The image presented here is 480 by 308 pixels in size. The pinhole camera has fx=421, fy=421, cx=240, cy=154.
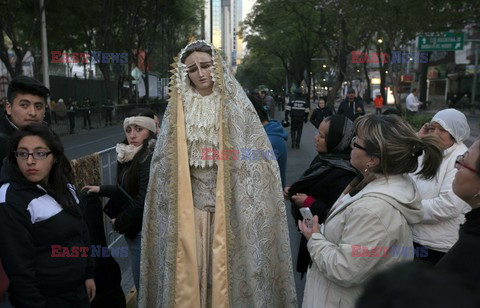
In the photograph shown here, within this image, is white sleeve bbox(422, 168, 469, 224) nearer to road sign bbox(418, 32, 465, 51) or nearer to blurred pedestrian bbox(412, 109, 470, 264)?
blurred pedestrian bbox(412, 109, 470, 264)

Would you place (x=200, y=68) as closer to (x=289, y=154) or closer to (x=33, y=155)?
(x=33, y=155)

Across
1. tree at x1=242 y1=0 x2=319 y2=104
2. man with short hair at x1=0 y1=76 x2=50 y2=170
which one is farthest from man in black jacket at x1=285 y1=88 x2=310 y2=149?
man with short hair at x1=0 y1=76 x2=50 y2=170

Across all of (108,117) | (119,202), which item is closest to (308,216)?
(119,202)

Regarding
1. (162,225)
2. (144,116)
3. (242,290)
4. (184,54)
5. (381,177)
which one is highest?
(184,54)

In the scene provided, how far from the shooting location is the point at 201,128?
254 centimetres

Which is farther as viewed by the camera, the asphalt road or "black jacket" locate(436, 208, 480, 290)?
the asphalt road

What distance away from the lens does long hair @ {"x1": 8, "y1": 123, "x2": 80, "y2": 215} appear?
206 centimetres

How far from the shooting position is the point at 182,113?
2521 mm

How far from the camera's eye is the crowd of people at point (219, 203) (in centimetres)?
182

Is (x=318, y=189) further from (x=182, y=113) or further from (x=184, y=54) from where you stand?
(x=184, y=54)

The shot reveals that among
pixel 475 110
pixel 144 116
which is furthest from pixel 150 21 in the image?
pixel 144 116

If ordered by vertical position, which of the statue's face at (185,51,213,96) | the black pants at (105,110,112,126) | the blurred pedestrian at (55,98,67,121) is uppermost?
the statue's face at (185,51,213,96)

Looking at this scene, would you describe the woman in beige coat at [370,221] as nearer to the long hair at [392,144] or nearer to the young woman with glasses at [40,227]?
the long hair at [392,144]

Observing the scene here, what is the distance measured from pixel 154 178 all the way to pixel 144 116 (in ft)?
1.89
